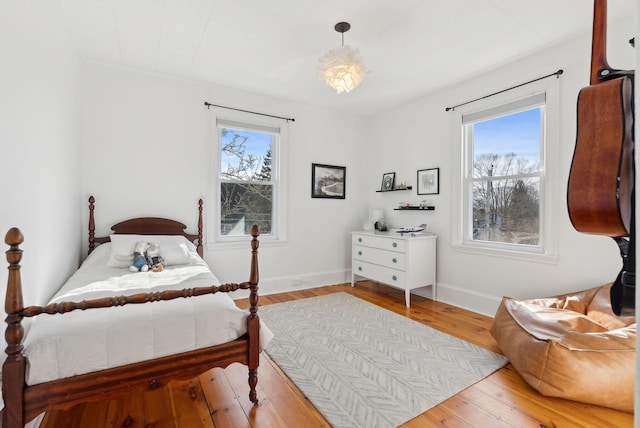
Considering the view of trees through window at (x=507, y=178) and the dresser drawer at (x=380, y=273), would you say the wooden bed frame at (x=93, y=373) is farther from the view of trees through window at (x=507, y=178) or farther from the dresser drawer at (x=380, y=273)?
the view of trees through window at (x=507, y=178)

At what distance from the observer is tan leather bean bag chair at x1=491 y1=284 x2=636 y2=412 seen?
5.52 feet

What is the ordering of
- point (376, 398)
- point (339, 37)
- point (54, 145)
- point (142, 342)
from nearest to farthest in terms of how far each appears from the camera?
1. point (142, 342)
2. point (376, 398)
3. point (54, 145)
4. point (339, 37)

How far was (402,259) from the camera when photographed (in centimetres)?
350

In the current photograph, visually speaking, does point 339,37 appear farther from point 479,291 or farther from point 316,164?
point 479,291

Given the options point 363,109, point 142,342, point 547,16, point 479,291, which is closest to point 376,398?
point 142,342

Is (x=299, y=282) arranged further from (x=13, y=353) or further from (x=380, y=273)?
(x=13, y=353)

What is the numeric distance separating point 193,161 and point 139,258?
1390mm

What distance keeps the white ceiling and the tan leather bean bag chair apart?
6.96 ft

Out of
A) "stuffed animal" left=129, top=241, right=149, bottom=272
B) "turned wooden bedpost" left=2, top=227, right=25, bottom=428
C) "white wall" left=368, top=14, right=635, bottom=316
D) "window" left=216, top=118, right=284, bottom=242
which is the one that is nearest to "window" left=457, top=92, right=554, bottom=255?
"white wall" left=368, top=14, right=635, bottom=316

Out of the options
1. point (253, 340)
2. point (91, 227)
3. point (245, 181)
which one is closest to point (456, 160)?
point (245, 181)

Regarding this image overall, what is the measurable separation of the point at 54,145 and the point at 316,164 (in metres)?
2.85

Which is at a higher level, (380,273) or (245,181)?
(245,181)

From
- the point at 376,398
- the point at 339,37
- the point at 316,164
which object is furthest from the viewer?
the point at 316,164

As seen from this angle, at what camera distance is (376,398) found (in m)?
1.82
